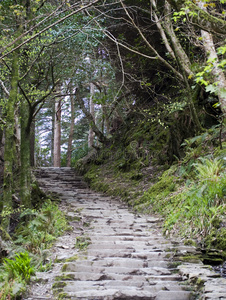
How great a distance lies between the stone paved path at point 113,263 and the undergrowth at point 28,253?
0.18 metres

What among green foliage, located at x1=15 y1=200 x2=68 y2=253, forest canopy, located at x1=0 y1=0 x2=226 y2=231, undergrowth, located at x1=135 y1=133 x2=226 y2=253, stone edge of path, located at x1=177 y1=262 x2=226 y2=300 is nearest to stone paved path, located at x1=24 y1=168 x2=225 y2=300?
stone edge of path, located at x1=177 y1=262 x2=226 y2=300

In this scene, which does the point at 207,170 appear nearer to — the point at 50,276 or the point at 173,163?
the point at 173,163

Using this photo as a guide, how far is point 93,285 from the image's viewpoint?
340 cm

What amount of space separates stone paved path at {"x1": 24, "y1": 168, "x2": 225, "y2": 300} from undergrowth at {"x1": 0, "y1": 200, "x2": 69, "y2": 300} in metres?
0.18

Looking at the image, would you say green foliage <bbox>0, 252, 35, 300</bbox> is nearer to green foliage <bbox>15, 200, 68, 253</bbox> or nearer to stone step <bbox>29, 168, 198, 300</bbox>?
stone step <bbox>29, 168, 198, 300</bbox>

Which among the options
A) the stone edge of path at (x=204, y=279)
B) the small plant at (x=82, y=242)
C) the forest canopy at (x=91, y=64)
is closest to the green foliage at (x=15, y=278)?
the small plant at (x=82, y=242)

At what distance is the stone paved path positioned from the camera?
126 inches

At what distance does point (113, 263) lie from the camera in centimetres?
402

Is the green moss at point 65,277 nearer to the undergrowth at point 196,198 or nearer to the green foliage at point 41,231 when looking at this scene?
the green foliage at point 41,231

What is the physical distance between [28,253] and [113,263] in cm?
144

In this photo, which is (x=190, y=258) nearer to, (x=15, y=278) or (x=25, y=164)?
(x=15, y=278)

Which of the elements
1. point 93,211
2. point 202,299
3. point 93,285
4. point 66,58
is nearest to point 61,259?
point 93,285

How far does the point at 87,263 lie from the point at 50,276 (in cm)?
56

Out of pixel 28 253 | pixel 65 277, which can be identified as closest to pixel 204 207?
pixel 65 277
